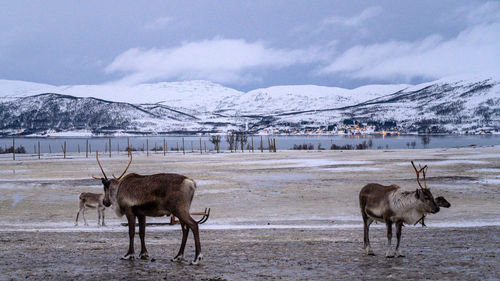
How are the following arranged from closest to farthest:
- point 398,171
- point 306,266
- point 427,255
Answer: point 306,266
point 427,255
point 398,171

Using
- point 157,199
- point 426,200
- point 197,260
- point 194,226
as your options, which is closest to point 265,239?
point 197,260

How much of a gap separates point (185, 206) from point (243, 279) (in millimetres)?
1991

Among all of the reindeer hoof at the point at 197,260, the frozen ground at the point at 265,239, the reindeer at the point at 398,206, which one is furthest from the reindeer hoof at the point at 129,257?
the reindeer at the point at 398,206

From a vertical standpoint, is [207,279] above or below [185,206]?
below

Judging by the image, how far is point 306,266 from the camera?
32.1 ft

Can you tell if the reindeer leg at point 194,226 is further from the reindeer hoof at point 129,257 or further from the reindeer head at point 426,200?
the reindeer head at point 426,200

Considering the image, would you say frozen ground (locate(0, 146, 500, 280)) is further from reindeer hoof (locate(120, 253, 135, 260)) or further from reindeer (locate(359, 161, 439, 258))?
reindeer (locate(359, 161, 439, 258))

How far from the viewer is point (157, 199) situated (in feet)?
33.2

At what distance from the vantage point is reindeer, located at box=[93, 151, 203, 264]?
32.7 feet

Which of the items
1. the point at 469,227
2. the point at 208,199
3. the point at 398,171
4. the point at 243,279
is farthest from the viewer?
the point at 398,171

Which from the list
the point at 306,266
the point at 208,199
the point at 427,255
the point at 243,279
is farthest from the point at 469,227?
the point at 208,199

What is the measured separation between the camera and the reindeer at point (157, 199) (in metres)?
9.96

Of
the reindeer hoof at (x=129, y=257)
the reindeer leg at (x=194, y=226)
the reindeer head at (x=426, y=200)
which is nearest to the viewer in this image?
the reindeer leg at (x=194, y=226)

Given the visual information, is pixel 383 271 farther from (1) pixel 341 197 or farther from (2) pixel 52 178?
(2) pixel 52 178
